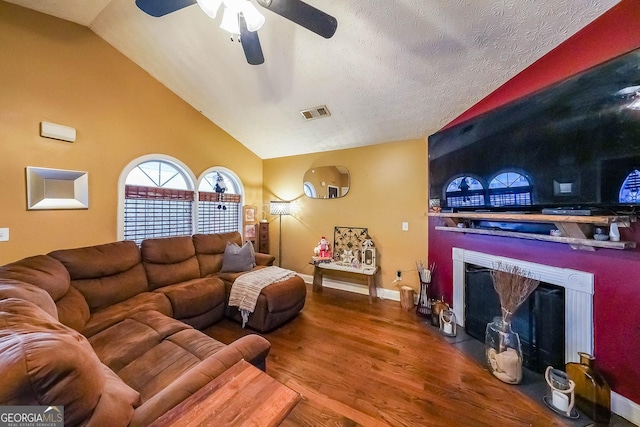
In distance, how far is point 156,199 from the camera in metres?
3.28

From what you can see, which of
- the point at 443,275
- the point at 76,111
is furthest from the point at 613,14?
the point at 76,111

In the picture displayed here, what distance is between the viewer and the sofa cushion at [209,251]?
3.19 meters

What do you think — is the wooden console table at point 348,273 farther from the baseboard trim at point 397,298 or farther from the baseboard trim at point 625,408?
the baseboard trim at point 625,408

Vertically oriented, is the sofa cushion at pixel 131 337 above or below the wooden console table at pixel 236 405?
below

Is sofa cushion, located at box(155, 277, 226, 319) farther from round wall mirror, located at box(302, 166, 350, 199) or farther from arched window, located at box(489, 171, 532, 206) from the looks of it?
arched window, located at box(489, 171, 532, 206)

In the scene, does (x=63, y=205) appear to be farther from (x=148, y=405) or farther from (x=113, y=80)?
(x=148, y=405)

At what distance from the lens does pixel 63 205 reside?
245 centimetres

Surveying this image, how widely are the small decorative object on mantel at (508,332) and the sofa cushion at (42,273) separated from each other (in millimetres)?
3591

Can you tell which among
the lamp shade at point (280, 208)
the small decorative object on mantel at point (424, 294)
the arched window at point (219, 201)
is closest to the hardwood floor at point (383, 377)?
the small decorative object on mantel at point (424, 294)

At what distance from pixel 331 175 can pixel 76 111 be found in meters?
3.31

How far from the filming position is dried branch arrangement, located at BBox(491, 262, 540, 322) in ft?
6.28

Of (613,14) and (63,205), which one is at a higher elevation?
(613,14)

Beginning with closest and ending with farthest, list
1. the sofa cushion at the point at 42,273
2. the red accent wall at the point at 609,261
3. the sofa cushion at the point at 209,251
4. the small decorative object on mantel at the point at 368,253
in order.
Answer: the red accent wall at the point at 609,261 → the sofa cushion at the point at 42,273 → the sofa cushion at the point at 209,251 → the small decorative object on mantel at the point at 368,253

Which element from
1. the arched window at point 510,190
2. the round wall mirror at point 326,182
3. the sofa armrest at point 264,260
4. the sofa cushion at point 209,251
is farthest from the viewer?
the round wall mirror at point 326,182
